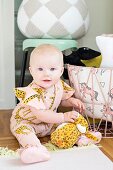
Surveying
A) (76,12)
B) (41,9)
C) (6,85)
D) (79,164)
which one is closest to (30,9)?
(41,9)

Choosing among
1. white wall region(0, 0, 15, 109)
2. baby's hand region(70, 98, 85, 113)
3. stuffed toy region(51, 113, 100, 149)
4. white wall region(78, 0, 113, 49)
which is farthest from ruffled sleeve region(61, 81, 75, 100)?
A: white wall region(78, 0, 113, 49)

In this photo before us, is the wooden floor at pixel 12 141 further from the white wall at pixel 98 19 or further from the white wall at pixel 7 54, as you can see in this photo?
the white wall at pixel 98 19

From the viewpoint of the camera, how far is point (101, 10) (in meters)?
1.94

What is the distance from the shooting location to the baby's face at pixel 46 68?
92 cm

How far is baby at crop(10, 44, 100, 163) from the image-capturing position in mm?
898

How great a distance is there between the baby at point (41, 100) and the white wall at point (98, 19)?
1036mm

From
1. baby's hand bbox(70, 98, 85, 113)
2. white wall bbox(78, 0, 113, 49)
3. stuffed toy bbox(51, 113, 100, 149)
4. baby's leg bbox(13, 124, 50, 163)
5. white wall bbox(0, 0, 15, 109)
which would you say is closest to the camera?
baby's leg bbox(13, 124, 50, 163)

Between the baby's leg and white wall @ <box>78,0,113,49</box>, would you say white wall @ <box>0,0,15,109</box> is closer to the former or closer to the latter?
white wall @ <box>78,0,113,49</box>

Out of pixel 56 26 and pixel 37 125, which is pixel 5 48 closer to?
pixel 56 26

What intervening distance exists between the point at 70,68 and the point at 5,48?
0.73 meters

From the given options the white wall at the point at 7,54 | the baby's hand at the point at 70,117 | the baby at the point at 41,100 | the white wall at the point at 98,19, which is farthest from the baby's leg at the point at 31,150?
the white wall at the point at 98,19

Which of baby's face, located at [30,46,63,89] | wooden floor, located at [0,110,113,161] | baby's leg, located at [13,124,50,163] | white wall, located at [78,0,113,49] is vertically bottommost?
wooden floor, located at [0,110,113,161]

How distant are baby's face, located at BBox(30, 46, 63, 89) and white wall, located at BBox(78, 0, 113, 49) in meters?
1.05

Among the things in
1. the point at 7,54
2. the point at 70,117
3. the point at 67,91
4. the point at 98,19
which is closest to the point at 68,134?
the point at 70,117
